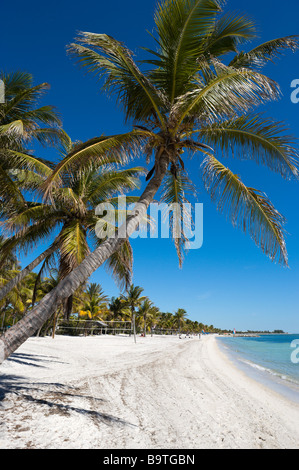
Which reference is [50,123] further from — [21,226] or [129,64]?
[129,64]

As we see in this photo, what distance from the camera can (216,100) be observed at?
4.87 m

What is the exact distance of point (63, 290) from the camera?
3.55 metres

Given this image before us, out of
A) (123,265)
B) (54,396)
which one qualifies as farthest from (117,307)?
(54,396)

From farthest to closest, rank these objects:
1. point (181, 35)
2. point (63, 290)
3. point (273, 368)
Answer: point (273, 368) < point (181, 35) < point (63, 290)

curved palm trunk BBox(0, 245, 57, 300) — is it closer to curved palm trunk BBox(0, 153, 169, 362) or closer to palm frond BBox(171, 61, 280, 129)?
curved palm trunk BBox(0, 153, 169, 362)

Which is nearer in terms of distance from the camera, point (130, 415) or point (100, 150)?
point (130, 415)

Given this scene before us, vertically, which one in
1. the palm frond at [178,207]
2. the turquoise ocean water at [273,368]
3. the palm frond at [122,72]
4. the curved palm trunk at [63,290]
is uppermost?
the palm frond at [122,72]

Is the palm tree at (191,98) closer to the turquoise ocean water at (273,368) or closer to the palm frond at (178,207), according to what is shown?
the palm frond at (178,207)

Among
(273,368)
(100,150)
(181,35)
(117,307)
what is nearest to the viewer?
(181,35)

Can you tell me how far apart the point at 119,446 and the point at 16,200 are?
6066mm

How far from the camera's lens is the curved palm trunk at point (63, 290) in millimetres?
3004

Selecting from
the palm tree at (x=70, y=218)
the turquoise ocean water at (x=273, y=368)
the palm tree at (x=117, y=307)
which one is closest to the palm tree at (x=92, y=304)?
the palm tree at (x=117, y=307)

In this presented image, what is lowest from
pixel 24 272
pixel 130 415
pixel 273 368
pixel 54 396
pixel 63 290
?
pixel 273 368

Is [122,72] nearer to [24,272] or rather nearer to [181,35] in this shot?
[181,35]
